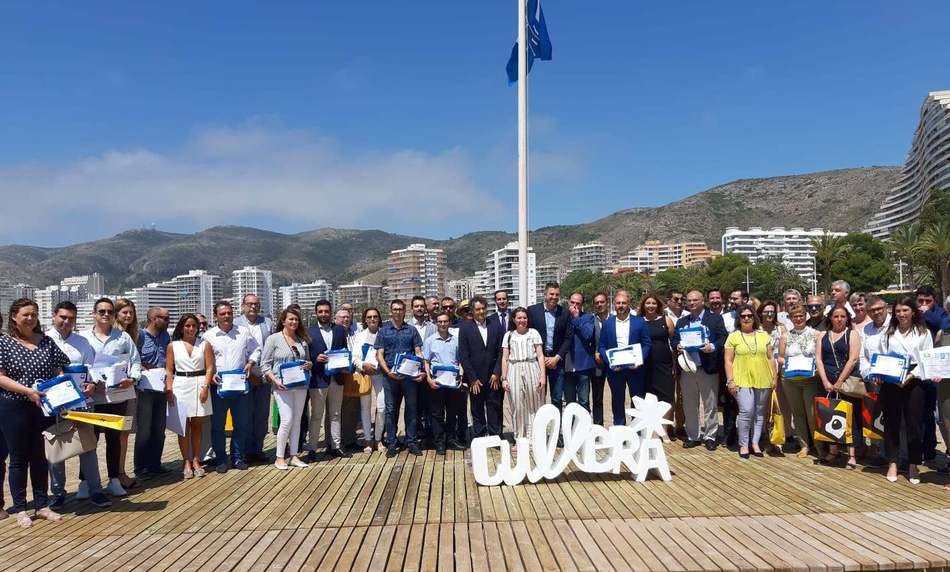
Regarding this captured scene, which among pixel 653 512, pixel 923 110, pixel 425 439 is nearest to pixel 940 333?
pixel 653 512

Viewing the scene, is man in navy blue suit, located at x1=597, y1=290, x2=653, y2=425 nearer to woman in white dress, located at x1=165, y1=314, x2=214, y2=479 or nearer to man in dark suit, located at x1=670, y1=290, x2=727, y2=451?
man in dark suit, located at x1=670, y1=290, x2=727, y2=451

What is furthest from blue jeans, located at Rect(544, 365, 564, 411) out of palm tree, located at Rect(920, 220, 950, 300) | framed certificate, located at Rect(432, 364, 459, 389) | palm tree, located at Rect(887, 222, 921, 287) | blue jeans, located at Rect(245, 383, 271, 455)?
palm tree, located at Rect(887, 222, 921, 287)

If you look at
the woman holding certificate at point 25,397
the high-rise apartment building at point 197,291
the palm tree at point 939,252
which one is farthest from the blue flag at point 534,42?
the high-rise apartment building at point 197,291

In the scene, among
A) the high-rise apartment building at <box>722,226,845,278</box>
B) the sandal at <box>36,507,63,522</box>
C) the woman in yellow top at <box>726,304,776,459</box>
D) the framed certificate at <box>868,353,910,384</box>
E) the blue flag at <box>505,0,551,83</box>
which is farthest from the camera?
the high-rise apartment building at <box>722,226,845,278</box>

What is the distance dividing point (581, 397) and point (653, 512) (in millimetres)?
2768

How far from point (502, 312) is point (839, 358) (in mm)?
4109

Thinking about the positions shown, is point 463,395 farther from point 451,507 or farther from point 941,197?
point 941,197

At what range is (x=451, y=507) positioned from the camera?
573cm

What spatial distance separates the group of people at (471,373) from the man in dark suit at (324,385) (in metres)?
0.02

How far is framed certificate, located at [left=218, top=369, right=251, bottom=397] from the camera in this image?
277 inches

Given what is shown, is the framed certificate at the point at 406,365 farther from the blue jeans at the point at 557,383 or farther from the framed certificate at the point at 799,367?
the framed certificate at the point at 799,367

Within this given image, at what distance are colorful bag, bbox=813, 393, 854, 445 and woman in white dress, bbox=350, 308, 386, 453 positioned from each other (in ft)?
17.1

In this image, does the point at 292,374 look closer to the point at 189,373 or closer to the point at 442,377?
the point at 189,373

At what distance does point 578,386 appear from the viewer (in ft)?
27.3
